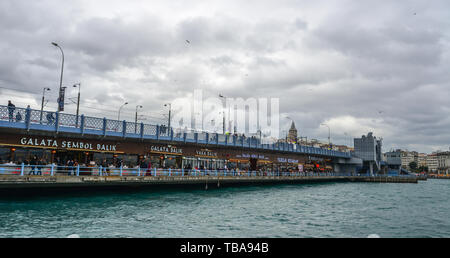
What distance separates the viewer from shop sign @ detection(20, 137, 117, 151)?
30.6 m

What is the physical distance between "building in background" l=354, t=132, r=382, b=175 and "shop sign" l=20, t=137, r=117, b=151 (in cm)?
8543

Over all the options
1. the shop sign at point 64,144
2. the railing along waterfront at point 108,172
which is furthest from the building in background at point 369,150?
the shop sign at point 64,144

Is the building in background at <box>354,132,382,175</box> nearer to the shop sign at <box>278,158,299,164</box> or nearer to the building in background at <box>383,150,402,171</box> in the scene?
the building in background at <box>383,150,402,171</box>

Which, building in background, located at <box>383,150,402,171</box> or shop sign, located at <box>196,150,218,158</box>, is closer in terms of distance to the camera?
shop sign, located at <box>196,150,218,158</box>

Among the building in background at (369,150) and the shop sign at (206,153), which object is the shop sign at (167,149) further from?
the building in background at (369,150)

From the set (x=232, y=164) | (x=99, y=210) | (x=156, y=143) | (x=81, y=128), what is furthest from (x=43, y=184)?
(x=232, y=164)

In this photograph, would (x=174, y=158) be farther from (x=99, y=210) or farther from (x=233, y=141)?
(x=99, y=210)

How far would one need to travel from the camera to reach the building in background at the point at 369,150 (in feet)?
332

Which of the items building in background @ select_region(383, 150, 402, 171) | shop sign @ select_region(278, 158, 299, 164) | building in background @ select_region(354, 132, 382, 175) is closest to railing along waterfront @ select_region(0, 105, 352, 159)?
shop sign @ select_region(278, 158, 299, 164)


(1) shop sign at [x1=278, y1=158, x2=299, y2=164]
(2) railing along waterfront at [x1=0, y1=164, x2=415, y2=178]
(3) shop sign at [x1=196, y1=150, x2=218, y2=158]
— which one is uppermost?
(3) shop sign at [x1=196, y1=150, x2=218, y2=158]

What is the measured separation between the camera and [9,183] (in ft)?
77.3

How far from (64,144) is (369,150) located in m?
91.8

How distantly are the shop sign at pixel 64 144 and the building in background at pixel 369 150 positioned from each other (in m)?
85.4
